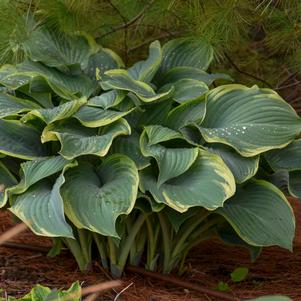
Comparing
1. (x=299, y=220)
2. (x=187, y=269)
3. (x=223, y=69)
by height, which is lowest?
(x=299, y=220)

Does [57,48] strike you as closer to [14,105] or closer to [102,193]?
[14,105]

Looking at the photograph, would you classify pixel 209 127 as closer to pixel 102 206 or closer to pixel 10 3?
pixel 102 206

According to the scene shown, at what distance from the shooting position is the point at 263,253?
3.42m

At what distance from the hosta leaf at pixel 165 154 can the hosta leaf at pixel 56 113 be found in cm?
29

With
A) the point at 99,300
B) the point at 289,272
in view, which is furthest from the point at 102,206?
the point at 289,272

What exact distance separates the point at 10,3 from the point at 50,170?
1.07 metres

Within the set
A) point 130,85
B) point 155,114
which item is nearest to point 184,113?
point 155,114

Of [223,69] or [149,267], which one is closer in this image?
[149,267]

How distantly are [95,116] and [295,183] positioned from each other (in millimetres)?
861

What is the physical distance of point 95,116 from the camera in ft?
9.09

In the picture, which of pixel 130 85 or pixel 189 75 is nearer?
pixel 130 85

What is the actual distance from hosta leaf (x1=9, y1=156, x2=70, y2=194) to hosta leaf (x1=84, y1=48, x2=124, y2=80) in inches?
30.7

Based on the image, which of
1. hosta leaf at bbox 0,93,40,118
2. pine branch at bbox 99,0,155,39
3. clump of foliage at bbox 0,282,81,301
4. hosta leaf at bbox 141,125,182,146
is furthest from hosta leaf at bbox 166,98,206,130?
clump of foliage at bbox 0,282,81,301

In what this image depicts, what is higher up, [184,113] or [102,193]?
[184,113]
